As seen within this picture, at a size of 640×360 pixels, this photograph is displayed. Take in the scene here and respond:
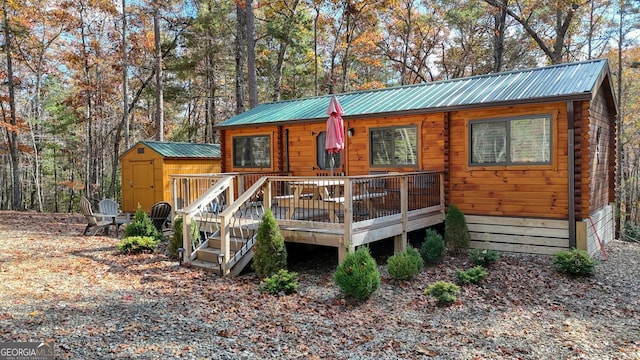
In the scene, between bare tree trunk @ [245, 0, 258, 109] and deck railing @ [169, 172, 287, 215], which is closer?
deck railing @ [169, 172, 287, 215]

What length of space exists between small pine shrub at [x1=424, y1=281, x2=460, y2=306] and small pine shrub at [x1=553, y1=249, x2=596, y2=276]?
7.83 feet

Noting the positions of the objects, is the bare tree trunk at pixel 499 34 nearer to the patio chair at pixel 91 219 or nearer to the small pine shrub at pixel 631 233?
the small pine shrub at pixel 631 233

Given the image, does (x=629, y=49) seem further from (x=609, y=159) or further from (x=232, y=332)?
(x=232, y=332)

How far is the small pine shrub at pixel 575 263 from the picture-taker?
669 centimetres

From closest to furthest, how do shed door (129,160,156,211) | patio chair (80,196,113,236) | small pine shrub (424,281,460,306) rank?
small pine shrub (424,281,460,306), patio chair (80,196,113,236), shed door (129,160,156,211)

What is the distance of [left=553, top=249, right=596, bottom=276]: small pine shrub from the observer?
21.9 ft

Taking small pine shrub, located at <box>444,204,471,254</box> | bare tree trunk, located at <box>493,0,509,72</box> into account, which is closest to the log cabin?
small pine shrub, located at <box>444,204,471,254</box>

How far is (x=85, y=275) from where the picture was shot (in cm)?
643

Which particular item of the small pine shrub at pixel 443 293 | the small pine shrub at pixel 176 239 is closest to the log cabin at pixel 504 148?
the small pine shrub at pixel 443 293

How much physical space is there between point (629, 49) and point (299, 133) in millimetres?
17315

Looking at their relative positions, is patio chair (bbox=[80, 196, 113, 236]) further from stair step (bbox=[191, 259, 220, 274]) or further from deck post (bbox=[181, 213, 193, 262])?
stair step (bbox=[191, 259, 220, 274])

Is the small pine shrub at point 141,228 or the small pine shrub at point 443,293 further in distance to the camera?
the small pine shrub at point 141,228

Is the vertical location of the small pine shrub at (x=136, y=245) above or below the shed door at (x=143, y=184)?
below

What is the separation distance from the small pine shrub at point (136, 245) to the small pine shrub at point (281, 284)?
11.1 feet
